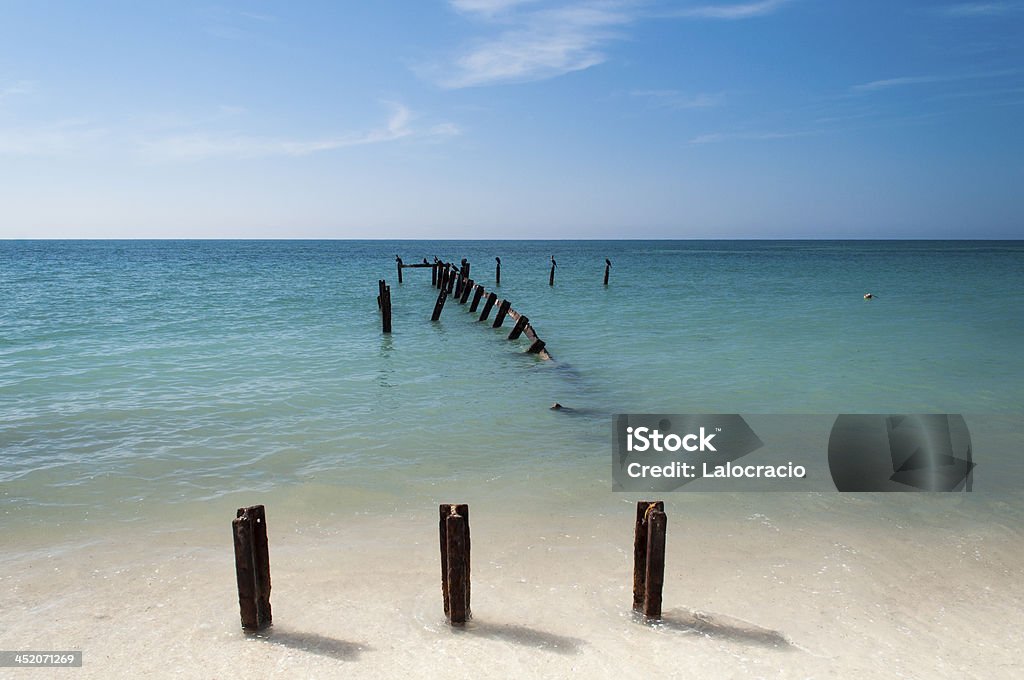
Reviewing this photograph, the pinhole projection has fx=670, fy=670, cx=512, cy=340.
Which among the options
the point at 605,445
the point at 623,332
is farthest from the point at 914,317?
the point at 605,445

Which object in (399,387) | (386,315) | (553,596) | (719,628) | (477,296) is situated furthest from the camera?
(477,296)

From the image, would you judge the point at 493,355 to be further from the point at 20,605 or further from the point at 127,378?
the point at 20,605

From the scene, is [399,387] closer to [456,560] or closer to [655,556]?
[456,560]

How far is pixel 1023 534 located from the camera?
7.46 meters

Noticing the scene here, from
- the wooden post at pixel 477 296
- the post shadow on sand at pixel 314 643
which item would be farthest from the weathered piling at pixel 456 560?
the wooden post at pixel 477 296

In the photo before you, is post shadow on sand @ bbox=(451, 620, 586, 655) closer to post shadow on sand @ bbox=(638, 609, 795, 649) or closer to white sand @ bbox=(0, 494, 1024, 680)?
white sand @ bbox=(0, 494, 1024, 680)

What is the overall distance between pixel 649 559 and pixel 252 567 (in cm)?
327

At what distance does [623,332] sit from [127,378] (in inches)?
583

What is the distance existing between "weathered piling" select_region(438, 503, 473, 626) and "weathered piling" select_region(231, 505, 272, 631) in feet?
4.90

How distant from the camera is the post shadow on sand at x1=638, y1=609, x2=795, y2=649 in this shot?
18.2 feet

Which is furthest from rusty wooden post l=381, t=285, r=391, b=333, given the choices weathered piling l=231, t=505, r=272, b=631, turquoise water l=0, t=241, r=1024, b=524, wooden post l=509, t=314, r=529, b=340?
weathered piling l=231, t=505, r=272, b=631

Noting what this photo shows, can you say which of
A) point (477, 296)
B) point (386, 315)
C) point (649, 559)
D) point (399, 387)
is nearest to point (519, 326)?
point (386, 315)

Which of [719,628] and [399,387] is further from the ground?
[399,387]

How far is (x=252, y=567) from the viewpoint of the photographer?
5.46 m
